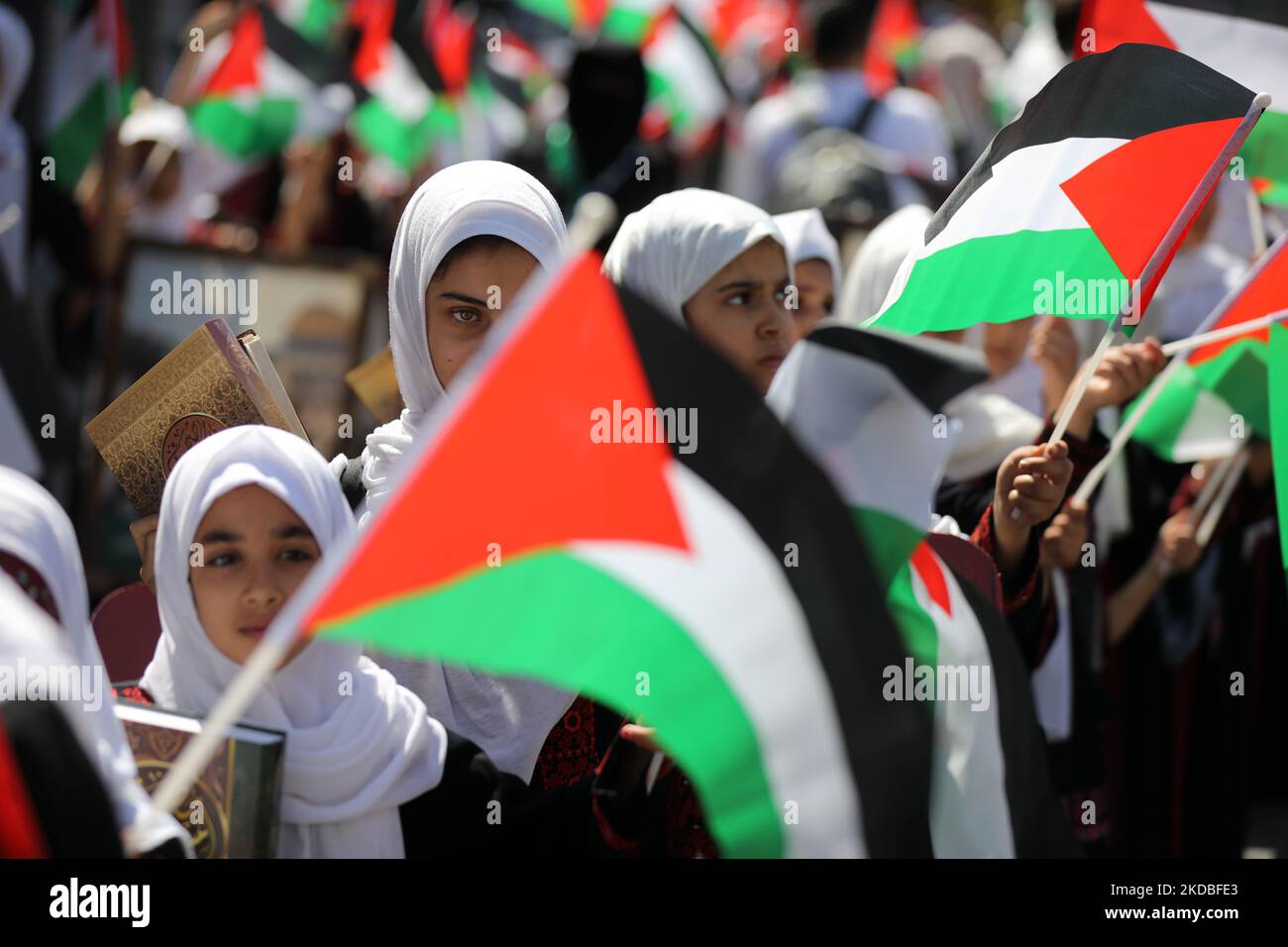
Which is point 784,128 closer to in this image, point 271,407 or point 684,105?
point 684,105

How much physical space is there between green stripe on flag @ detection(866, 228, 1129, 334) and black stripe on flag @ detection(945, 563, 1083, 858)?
0.66 metres

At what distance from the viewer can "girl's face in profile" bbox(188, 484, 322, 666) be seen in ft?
9.05

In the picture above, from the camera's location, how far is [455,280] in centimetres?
335

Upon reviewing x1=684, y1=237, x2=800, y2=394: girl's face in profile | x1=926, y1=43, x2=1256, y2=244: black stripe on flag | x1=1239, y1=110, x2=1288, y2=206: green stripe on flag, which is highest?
x1=1239, y1=110, x2=1288, y2=206: green stripe on flag

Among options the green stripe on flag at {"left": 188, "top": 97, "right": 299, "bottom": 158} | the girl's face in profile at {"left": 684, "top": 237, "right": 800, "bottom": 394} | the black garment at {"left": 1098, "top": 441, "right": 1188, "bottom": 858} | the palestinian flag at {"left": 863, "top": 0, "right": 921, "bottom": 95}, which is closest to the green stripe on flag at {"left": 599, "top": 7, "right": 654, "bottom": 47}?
the palestinian flag at {"left": 863, "top": 0, "right": 921, "bottom": 95}

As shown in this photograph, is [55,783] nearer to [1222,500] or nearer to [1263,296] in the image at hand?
[1263,296]

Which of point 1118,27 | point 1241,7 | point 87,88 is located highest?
point 87,88

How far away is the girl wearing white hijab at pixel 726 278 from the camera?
12.0 ft

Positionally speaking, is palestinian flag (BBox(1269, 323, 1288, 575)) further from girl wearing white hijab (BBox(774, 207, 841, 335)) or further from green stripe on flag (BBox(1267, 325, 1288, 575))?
girl wearing white hijab (BBox(774, 207, 841, 335))

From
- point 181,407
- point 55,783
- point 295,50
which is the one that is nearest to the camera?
point 55,783

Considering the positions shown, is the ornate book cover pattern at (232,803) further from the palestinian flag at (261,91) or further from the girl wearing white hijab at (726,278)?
the palestinian flag at (261,91)

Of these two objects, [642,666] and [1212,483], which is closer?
[642,666]

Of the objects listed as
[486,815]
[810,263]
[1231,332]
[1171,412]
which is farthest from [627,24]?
[486,815]

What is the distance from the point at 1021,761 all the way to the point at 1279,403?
100cm
